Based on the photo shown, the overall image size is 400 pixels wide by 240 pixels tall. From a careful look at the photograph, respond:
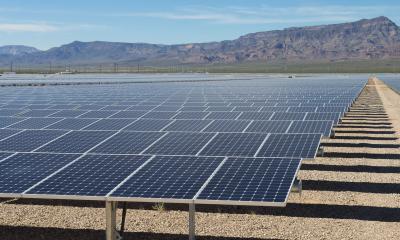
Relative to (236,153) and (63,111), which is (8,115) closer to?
(63,111)

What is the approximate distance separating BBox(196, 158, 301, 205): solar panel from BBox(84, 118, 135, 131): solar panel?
226 inches

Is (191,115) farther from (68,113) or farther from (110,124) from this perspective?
(68,113)

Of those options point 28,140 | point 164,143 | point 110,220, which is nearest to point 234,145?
point 164,143

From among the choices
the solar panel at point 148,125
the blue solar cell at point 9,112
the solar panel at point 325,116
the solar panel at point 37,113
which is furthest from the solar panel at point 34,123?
the solar panel at point 325,116

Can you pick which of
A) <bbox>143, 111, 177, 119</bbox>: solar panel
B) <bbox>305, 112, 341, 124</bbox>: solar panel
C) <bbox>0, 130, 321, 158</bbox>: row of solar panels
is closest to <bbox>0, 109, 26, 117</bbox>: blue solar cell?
<bbox>143, 111, 177, 119</bbox>: solar panel

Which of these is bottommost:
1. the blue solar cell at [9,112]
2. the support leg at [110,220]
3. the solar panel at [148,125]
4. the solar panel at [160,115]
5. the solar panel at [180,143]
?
the support leg at [110,220]

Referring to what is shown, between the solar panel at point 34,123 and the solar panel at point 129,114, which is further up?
the solar panel at point 129,114

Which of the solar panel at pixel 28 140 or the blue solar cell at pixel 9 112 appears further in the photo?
the blue solar cell at pixel 9 112

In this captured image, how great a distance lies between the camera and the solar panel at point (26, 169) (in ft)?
35.9

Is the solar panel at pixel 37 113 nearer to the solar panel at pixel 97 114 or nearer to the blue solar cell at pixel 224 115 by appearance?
the solar panel at pixel 97 114

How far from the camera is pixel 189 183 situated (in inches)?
433

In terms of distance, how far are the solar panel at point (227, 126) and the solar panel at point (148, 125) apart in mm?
1361

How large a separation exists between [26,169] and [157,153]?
284 cm

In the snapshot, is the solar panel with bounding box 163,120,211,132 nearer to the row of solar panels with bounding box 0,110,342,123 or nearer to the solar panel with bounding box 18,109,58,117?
the row of solar panels with bounding box 0,110,342,123
